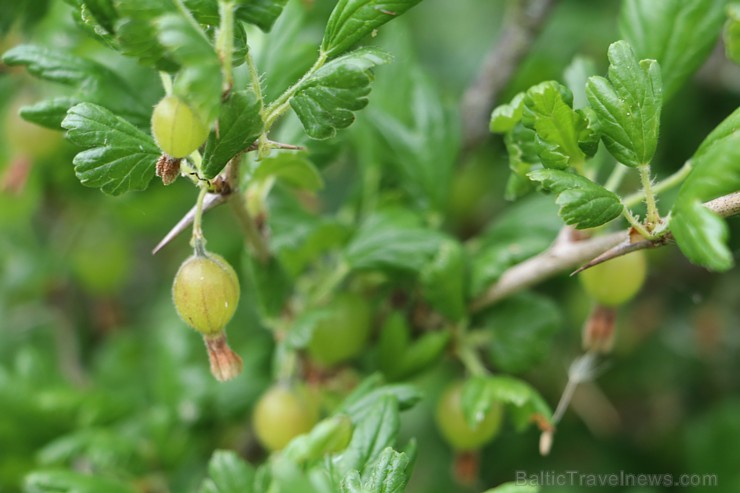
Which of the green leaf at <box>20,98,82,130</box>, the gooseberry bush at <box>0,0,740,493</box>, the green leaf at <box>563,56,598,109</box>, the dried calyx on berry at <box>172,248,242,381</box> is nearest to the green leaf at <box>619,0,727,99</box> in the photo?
the gooseberry bush at <box>0,0,740,493</box>

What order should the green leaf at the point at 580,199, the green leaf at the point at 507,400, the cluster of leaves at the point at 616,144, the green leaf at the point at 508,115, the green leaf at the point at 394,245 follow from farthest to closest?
A: the green leaf at the point at 394,245 → the green leaf at the point at 507,400 → the green leaf at the point at 508,115 → the green leaf at the point at 580,199 → the cluster of leaves at the point at 616,144

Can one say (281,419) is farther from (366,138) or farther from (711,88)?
(711,88)

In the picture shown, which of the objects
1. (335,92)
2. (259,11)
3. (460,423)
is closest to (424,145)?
(460,423)

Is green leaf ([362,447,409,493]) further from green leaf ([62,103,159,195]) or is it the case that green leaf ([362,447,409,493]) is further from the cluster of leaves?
green leaf ([62,103,159,195])

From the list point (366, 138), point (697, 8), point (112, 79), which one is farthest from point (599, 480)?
point (112, 79)

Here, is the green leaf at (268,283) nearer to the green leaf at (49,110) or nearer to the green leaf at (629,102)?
the green leaf at (49,110)

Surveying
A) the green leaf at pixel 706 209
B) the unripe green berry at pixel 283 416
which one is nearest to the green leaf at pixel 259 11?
the green leaf at pixel 706 209
